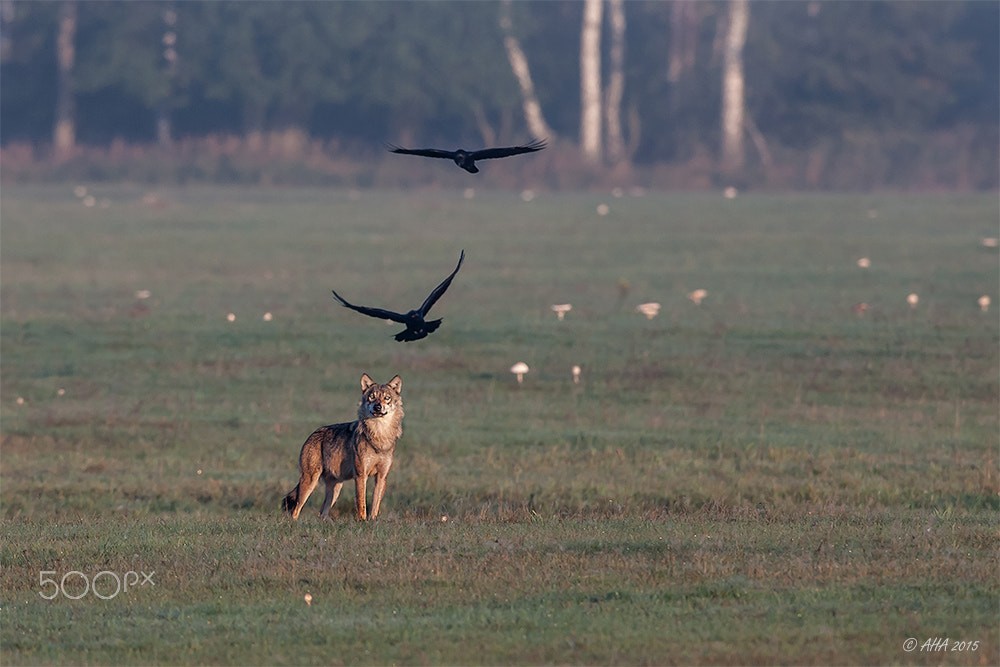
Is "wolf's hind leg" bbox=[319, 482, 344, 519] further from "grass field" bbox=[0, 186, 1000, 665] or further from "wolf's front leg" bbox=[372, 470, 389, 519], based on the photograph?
"wolf's front leg" bbox=[372, 470, 389, 519]

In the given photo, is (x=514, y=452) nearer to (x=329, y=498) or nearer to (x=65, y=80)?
(x=329, y=498)

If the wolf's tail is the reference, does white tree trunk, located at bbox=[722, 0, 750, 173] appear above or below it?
above

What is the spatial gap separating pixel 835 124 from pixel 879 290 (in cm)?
4344

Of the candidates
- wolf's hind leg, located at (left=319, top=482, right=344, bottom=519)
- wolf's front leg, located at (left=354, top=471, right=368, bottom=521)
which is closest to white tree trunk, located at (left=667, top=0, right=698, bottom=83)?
wolf's hind leg, located at (left=319, top=482, right=344, bottom=519)

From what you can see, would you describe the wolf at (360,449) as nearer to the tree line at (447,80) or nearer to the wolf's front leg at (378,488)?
the wolf's front leg at (378,488)

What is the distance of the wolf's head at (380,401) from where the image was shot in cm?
1198

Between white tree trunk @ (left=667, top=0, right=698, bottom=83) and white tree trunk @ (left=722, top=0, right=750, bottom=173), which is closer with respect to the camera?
white tree trunk @ (left=722, top=0, right=750, bottom=173)

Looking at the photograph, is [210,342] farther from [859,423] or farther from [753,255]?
[753,255]

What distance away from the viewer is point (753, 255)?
37.7m

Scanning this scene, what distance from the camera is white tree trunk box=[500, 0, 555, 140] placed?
Answer: 237 feet

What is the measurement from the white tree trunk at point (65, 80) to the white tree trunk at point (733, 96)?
29486 millimetres

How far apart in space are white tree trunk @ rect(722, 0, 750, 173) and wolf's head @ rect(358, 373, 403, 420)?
5408 cm

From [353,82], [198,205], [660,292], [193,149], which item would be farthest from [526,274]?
[353,82]

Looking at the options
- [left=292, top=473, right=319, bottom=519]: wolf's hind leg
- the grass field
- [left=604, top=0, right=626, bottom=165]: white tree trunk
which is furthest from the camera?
[left=604, top=0, right=626, bottom=165]: white tree trunk
